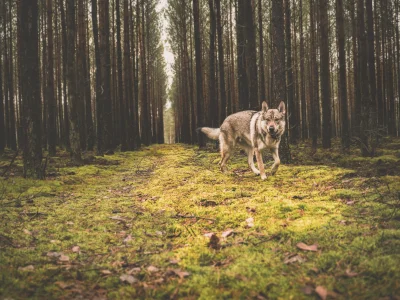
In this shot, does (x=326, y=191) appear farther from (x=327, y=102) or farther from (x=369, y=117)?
(x=327, y=102)

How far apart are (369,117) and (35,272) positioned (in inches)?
382

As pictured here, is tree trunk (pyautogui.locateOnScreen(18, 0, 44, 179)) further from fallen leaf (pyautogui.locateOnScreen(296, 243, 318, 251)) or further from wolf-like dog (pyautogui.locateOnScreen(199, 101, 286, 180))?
fallen leaf (pyautogui.locateOnScreen(296, 243, 318, 251))

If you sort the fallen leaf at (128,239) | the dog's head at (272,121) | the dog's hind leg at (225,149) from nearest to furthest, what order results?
1. the fallen leaf at (128,239)
2. the dog's head at (272,121)
3. the dog's hind leg at (225,149)

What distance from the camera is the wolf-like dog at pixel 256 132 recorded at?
6270 mm

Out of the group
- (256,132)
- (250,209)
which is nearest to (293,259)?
(250,209)

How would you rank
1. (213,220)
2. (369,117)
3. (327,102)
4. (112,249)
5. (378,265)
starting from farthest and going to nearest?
(327,102) → (369,117) → (213,220) → (112,249) → (378,265)

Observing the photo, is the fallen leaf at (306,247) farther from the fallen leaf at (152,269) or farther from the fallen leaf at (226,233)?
the fallen leaf at (152,269)

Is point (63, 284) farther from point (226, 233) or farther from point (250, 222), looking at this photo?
point (250, 222)

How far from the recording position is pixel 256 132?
6801mm

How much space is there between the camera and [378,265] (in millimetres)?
2209

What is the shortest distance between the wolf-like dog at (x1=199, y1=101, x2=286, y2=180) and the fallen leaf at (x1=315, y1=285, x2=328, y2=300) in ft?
14.0

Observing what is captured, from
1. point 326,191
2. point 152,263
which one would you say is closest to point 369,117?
point 326,191

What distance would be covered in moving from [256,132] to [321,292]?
198 inches

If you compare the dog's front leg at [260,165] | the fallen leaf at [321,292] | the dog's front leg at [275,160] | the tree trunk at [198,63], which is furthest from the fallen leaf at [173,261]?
the tree trunk at [198,63]
